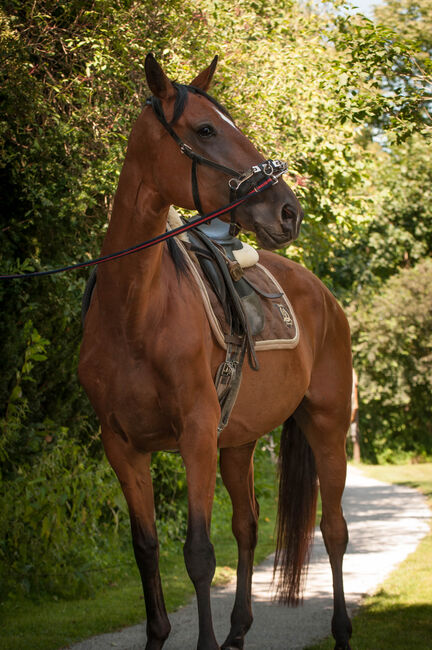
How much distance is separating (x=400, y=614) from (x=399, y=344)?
19058 mm

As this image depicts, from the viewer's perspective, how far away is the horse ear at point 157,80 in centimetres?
317

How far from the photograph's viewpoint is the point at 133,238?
11.3 feet

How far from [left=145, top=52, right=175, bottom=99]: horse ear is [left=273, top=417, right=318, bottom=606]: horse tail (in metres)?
2.80

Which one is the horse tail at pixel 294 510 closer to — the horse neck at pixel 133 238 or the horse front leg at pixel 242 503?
the horse front leg at pixel 242 503

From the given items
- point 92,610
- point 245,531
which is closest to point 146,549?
point 245,531

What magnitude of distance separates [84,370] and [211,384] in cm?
62

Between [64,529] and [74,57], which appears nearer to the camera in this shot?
[64,529]

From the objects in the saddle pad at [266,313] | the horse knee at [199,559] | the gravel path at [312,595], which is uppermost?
the saddle pad at [266,313]

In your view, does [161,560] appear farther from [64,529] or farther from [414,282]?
[414,282]

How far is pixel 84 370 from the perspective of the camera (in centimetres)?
362

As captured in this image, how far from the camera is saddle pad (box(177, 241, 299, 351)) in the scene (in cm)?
383

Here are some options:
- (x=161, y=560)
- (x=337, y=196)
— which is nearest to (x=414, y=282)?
(x=337, y=196)

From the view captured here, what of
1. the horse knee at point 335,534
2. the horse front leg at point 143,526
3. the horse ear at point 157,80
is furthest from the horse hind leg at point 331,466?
the horse ear at point 157,80

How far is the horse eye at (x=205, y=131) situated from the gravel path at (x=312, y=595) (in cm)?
329
